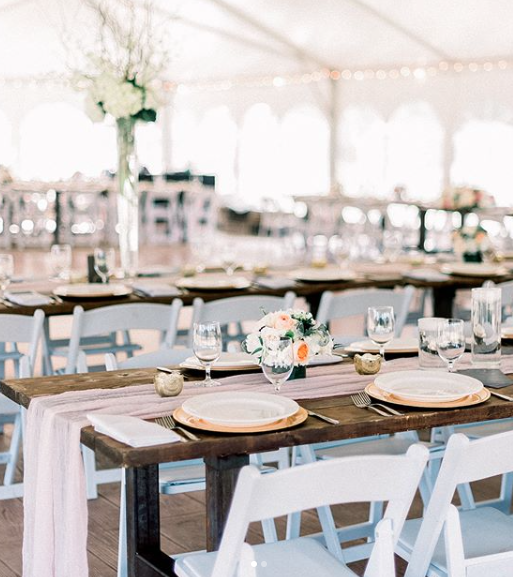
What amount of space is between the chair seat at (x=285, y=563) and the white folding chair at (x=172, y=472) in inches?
20.6

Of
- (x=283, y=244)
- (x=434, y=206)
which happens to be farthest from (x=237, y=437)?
(x=283, y=244)

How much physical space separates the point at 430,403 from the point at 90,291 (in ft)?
8.33

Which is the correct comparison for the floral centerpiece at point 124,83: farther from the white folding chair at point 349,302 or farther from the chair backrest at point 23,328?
the chair backrest at point 23,328

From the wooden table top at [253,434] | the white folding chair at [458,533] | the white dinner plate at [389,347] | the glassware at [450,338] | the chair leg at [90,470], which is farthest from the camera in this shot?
the chair leg at [90,470]

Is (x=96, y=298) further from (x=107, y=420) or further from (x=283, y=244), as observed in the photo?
(x=283, y=244)

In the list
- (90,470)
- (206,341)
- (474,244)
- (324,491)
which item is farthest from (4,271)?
(324,491)

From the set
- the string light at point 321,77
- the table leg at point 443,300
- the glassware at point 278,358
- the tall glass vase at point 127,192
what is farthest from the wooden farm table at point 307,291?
the string light at point 321,77

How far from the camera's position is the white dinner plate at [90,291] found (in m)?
4.83

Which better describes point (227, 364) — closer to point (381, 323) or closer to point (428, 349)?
point (381, 323)

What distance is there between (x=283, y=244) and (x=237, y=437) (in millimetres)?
10789

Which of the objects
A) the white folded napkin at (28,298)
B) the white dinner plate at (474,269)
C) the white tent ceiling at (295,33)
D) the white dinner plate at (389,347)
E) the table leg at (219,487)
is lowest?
the table leg at (219,487)

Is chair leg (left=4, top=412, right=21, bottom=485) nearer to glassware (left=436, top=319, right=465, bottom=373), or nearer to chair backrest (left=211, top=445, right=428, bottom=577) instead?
glassware (left=436, top=319, right=465, bottom=373)

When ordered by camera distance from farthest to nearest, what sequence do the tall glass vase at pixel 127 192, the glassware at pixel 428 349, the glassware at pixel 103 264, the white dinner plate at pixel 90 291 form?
the tall glass vase at pixel 127 192
the glassware at pixel 103 264
the white dinner plate at pixel 90 291
the glassware at pixel 428 349

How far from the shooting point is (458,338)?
115 inches
